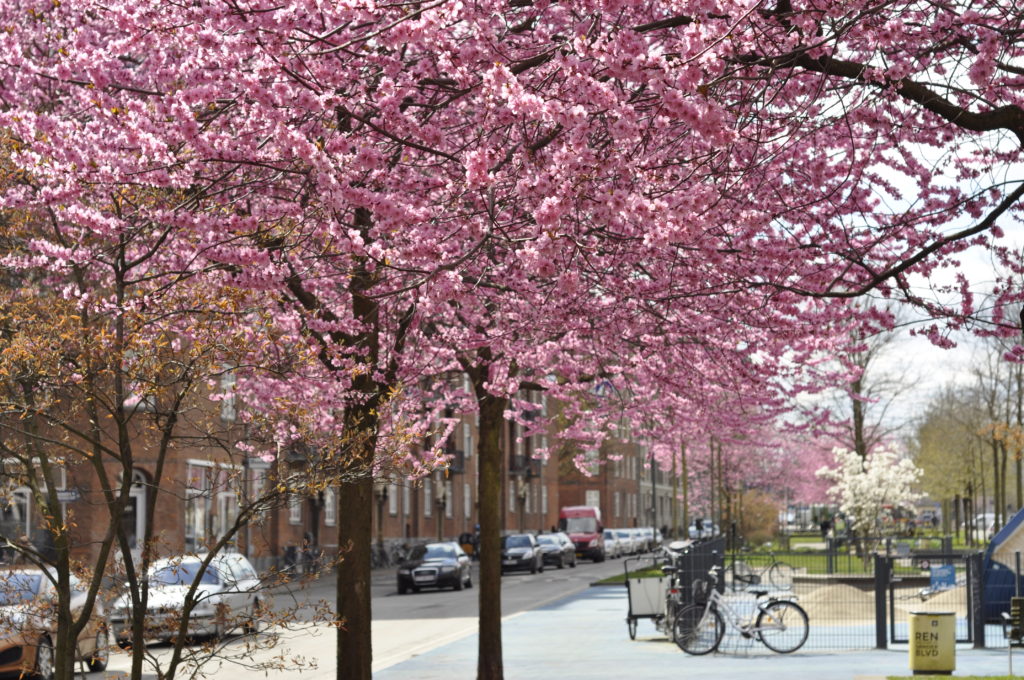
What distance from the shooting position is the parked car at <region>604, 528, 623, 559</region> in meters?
71.2

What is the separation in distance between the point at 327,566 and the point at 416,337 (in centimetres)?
541

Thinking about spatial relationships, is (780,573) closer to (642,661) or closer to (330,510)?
(642,661)

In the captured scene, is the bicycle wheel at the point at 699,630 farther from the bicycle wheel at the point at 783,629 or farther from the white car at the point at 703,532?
the white car at the point at 703,532

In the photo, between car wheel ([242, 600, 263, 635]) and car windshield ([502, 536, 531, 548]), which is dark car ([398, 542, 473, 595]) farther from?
car wheel ([242, 600, 263, 635])

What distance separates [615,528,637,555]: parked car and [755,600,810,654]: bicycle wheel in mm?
53433

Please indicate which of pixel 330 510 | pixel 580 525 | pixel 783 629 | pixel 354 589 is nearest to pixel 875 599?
pixel 783 629

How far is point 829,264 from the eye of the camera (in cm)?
1294

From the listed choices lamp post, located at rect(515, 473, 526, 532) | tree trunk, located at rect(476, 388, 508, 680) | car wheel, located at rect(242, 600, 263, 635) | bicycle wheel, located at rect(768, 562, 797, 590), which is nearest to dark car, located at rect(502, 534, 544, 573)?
bicycle wheel, located at rect(768, 562, 797, 590)

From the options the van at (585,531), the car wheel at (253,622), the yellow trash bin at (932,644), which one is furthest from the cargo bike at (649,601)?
the van at (585,531)

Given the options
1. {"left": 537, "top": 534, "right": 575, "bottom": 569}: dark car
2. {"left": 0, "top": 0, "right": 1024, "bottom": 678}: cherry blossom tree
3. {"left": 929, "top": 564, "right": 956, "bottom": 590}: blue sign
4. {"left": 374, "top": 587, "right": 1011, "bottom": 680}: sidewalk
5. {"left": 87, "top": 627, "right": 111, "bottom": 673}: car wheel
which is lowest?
{"left": 537, "top": 534, "right": 575, "bottom": 569}: dark car

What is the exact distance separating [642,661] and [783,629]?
Result: 7.43ft

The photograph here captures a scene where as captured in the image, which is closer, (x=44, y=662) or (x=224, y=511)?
(x=44, y=662)

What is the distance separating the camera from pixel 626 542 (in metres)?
75.0

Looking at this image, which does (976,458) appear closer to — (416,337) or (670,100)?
(416,337)
